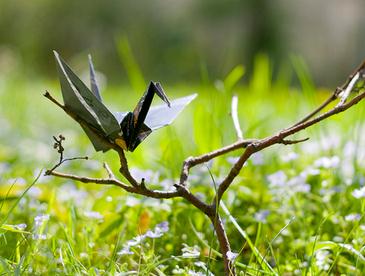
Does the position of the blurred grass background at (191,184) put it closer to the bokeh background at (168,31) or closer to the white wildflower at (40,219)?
the white wildflower at (40,219)

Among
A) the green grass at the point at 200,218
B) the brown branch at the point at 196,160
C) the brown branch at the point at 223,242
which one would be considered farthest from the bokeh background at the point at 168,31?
the brown branch at the point at 223,242

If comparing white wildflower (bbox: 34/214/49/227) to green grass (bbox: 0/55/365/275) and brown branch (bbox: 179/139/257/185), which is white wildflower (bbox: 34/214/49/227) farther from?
brown branch (bbox: 179/139/257/185)

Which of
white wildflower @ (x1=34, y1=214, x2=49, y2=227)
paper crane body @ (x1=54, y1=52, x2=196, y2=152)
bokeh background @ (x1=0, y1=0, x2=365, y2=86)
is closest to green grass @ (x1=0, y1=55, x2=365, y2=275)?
white wildflower @ (x1=34, y1=214, x2=49, y2=227)

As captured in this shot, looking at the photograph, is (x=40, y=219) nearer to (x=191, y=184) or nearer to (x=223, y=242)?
(x=223, y=242)

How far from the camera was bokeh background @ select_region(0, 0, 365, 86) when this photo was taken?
39.1 feet

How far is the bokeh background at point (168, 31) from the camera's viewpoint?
39.1ft

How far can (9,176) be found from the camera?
185 cm

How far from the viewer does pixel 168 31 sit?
1282 centimetres

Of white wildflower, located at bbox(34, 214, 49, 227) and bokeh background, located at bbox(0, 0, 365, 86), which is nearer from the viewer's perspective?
white wildflower, located at bbox(34, 214, 49, 227)

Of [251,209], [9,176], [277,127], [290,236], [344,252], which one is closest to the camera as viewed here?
[344,252]

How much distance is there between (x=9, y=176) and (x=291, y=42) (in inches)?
469

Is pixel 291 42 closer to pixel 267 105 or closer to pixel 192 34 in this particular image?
pixel 192 34

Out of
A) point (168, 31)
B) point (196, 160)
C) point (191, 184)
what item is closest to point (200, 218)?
point (191, 184)

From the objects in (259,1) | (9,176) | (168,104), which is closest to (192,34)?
(259,1)
